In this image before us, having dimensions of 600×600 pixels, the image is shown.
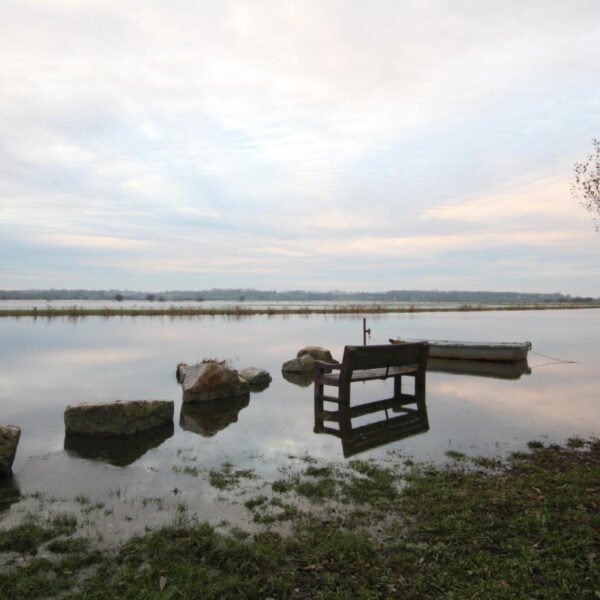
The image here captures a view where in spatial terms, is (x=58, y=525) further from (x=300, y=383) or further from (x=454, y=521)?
(x=300, y=383)

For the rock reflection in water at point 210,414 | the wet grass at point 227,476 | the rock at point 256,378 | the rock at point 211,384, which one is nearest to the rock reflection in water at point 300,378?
the rock at point 256,378

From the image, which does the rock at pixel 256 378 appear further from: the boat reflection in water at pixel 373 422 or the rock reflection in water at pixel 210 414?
the boat reflection in water at pixel 373 422

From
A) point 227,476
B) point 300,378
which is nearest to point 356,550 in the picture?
point 227,476

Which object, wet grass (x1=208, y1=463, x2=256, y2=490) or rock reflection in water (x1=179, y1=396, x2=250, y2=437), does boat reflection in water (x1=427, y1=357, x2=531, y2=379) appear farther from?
wet grass (x1=208, y1=463, x2=256, y2=490)

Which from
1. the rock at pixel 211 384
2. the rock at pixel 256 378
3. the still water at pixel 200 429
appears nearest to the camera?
the still water at pixel 200 429

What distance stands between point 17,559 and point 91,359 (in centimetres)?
1786

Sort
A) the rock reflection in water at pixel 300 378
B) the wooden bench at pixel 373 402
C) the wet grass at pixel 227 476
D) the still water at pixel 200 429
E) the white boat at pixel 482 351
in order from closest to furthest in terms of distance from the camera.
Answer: the still water at pixel 200 429
the wet grass at pixel 227 476
the wooden bench at pixel 373 402
the rock reflection in water at pixel 300 378
the white boat at pixel 482 351

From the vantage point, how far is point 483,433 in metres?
9.57

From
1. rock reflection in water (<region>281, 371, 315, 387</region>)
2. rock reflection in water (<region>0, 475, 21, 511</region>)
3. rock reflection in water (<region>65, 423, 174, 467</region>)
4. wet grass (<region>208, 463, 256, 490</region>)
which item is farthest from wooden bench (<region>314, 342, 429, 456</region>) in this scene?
rock reflection in water (<region>0, 475, 21, 511</region>)

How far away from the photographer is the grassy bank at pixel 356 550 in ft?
13.3

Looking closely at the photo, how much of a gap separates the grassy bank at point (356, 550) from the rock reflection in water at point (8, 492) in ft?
3.78

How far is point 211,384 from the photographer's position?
13016 millimetres

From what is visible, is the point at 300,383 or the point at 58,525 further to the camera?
the point at 300,383

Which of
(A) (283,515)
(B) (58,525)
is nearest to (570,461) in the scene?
(A) (283,515)
